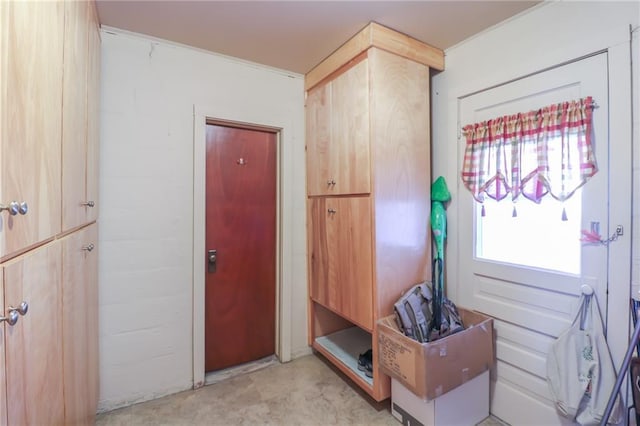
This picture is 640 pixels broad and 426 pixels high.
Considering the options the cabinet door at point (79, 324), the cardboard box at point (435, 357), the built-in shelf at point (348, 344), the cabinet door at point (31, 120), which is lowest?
the built-in shelf at point (348, 344)

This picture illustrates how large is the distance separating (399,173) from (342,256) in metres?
0.73

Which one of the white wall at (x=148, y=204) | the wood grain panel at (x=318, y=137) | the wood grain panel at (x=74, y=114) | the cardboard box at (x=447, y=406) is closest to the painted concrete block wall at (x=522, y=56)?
the cardboard box at (x=447, y=406)

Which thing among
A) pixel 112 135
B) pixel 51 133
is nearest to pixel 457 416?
pixel 51 133

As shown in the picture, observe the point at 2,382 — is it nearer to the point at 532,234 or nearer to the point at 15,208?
the point at 15,208

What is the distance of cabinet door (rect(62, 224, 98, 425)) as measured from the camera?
1.10 metres

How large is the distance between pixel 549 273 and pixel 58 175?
231cm

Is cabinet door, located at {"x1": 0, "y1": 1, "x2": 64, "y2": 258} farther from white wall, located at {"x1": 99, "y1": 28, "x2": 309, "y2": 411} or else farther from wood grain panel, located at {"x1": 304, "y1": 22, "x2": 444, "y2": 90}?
wood grain panel, located at {"x1": 304, "y1": 22, "x2": 444, "y2": 90}

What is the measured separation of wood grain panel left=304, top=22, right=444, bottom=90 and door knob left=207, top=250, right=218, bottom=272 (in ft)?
5.47


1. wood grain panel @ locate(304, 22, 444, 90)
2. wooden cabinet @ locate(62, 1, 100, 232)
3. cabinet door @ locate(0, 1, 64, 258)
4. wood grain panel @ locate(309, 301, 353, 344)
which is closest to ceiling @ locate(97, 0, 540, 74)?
wood grain panel @ locate(304, 22, 444, 90)

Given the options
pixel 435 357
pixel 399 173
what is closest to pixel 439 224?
pixel 399 173

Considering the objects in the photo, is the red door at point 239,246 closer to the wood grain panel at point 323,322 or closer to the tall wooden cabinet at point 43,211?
the wood grain panel at point 323,322

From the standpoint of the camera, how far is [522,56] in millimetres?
1770

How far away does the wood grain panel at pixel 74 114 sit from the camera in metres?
1.07

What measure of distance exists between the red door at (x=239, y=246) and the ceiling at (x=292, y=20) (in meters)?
0.67
